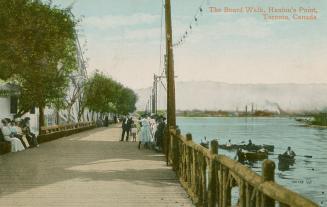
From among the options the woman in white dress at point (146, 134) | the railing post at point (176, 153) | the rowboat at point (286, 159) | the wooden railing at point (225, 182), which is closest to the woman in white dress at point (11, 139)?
the woman in white dress at point (146, 134)

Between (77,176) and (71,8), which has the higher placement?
(71,8)

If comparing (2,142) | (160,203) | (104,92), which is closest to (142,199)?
(160,203)

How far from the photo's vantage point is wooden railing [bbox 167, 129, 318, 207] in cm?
422

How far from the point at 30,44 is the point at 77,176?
9.25 metres

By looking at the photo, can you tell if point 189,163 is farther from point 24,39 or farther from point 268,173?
point 24,39

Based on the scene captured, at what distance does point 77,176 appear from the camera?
13.2 meters

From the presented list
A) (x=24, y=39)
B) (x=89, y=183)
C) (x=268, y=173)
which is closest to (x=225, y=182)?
(x=268, y=173)

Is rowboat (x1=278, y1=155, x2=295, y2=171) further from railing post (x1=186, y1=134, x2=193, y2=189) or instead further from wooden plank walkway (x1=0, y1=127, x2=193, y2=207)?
railing post (x1=186, y1=134, x2=193, y2=189)

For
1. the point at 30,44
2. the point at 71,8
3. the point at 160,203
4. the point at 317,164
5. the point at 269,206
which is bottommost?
the point at 317,164

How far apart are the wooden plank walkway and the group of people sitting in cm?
413

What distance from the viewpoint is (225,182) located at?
6750mm

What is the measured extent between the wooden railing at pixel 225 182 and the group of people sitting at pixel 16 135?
Result: 35.6 feet

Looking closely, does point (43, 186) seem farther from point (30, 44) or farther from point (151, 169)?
point (30, 44)

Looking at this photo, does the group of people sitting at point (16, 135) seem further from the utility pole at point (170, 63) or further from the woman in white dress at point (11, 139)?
the utility pole at point (170, 63)
